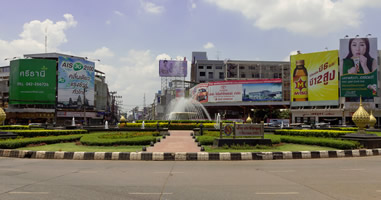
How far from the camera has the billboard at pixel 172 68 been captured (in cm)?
8669

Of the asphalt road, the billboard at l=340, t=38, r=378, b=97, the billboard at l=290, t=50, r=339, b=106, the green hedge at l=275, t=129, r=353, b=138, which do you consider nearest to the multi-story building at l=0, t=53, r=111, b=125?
the billboard at l=290, t=50, r=339, b=106

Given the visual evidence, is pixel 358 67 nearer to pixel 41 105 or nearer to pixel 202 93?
pixel 202 93

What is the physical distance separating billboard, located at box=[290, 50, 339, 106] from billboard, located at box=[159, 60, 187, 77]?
32.1m

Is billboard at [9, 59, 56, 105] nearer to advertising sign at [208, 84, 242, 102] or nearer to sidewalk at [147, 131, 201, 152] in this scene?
advertising sign at [208, 84, 242, 102]

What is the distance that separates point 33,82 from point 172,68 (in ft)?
117

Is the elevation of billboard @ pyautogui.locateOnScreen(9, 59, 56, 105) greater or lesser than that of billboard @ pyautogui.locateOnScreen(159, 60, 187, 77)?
lesser

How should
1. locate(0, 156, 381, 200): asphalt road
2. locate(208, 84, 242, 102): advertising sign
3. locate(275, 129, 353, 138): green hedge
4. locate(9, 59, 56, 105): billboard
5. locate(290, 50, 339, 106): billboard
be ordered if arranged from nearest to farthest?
locate(0, 156, 381, 200): asphalt road → locate(275, 129, 353, 138): green hedge → locate(290, 50, 339, 106): billboard → locate(9, 59, 56, 105): billboard → locate(208, 84, 242, 102): advertising sign

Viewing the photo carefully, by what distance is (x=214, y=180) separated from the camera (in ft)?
26.0

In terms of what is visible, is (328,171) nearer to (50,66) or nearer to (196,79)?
(50,66)

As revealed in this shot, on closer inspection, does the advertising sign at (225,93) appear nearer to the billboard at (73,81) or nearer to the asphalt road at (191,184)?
the billboard at (73,81)

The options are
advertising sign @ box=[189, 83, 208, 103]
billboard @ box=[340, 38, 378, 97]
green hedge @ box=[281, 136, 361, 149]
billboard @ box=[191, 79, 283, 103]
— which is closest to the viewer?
green hedge @ box=[281, 136, 361, 149]

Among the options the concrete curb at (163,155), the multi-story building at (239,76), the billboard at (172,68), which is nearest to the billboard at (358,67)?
the multi-story building at (239,76)

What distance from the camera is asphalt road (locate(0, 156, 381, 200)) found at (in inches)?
242

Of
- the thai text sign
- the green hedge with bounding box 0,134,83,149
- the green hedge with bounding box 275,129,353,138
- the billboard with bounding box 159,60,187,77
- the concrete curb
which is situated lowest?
the concrete curb
